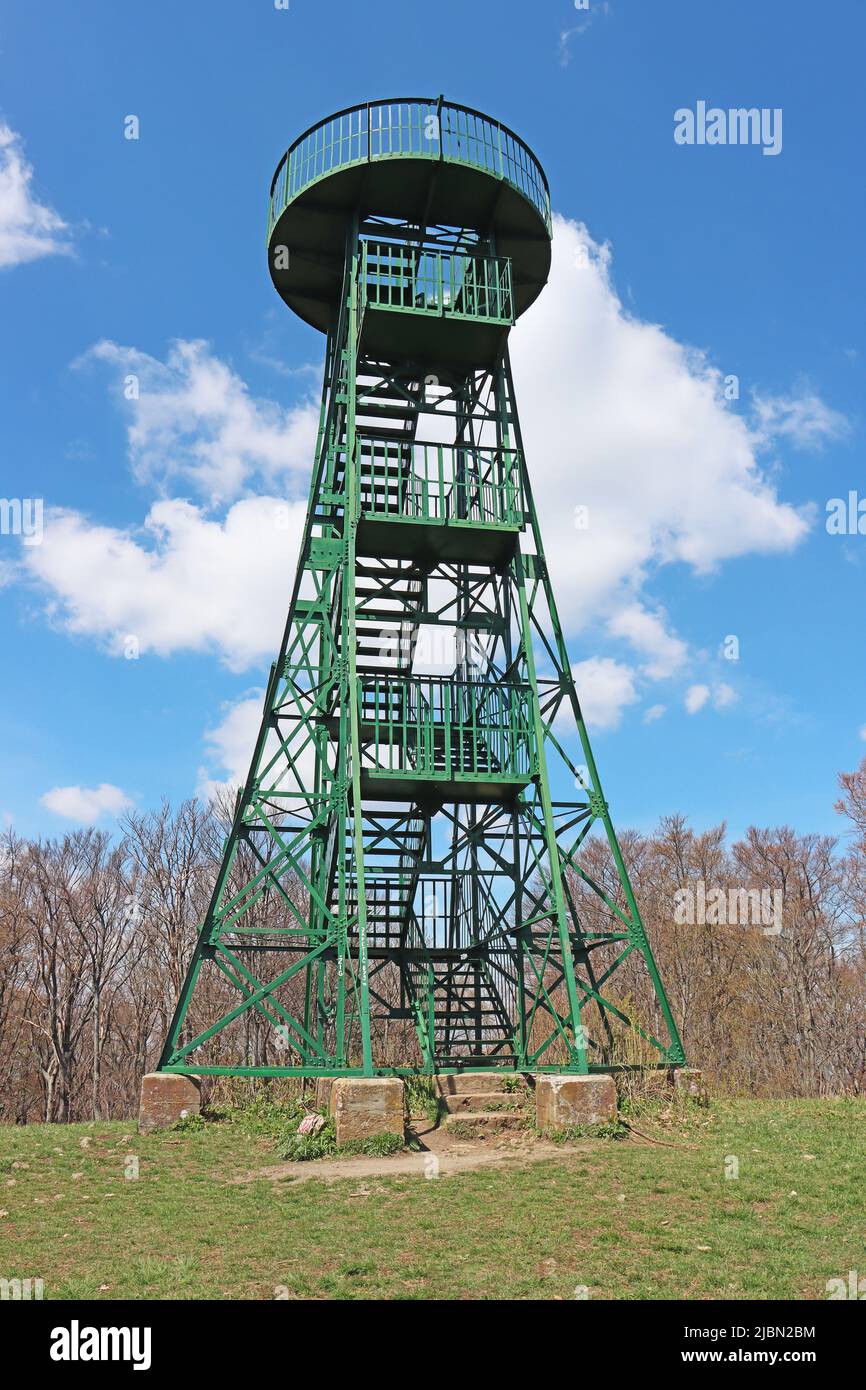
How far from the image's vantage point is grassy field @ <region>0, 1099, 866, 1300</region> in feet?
23.1

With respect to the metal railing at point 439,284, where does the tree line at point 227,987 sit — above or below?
below

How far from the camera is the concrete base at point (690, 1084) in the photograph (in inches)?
559

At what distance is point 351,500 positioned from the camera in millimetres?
16578

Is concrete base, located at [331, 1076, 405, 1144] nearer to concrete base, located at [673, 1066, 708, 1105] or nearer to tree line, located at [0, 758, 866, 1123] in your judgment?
concrete base, located at [673, 1066, 708, 1105]

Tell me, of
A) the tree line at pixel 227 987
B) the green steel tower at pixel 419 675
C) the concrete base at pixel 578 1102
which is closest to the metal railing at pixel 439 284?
the green steel tower at pixel 419 675

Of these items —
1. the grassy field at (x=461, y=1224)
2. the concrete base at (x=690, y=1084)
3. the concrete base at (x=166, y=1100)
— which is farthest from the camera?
the concrete base at (x=690, y=1084)

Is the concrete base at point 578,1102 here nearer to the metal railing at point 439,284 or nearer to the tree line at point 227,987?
the metal railing at point 439,284

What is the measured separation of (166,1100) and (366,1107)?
148 inches

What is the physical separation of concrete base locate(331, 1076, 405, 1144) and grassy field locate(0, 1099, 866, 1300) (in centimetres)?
102

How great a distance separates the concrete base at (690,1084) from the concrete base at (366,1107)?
4.45 m

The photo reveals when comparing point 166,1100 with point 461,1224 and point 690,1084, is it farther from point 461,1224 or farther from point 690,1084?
point 690,1084
